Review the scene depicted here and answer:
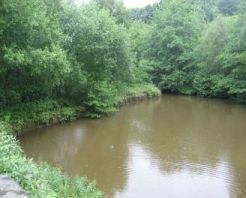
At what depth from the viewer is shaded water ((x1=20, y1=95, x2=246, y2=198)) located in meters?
10.2

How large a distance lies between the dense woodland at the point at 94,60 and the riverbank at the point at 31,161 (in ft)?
0.10

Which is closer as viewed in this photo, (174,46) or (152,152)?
(152,152)

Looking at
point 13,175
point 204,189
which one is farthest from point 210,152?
point 13,175

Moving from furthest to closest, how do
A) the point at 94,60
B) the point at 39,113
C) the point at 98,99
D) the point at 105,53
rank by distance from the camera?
1. the point at 105,53
2. the point at 94,60
3. the point at 98,99
4. the point at 39,113

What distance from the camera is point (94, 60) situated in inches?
782

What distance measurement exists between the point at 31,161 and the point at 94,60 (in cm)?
1365

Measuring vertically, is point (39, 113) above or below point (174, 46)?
below

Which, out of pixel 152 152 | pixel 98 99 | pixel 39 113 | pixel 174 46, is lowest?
pixel 152 152

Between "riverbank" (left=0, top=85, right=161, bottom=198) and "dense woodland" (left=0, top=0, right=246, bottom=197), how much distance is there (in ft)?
0.10

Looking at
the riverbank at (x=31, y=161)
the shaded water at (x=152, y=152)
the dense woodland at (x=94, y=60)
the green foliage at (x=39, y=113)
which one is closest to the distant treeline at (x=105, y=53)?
the dense woodland at (x=94, y=60)

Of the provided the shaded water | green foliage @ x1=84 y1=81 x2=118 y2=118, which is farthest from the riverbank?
the shaded water

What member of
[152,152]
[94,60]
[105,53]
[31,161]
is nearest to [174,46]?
[105,53]

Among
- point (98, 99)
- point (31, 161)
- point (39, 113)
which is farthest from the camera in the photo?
point (98, 99)

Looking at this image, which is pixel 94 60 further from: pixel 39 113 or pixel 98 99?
pixel 39 113
